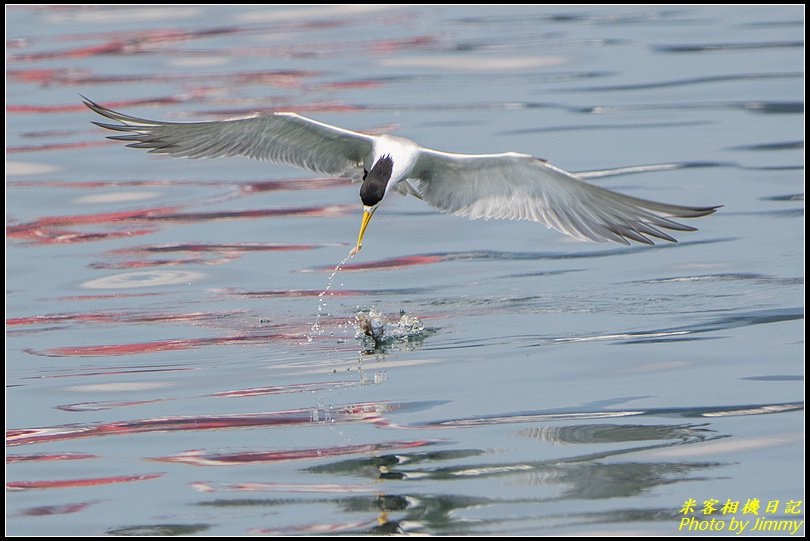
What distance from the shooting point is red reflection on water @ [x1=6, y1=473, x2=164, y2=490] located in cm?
755

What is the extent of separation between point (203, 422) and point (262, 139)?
9.44 feet

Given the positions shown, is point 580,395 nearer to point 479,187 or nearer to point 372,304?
point 479,187

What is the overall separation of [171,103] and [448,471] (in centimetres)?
1339

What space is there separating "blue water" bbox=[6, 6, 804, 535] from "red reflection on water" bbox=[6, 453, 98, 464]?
0.02 metres

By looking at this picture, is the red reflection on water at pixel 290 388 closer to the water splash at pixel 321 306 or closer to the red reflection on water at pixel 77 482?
the water splash at pixel 321 306

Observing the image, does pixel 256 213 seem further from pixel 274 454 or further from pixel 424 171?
pixel 274 454

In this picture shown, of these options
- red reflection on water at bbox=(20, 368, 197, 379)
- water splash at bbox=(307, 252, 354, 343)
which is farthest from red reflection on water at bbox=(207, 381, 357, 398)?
water splash at bbox=(307, 252, 354, 343)

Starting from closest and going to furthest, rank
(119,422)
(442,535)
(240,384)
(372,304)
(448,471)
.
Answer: (442,535) → (448,471) → (119,422) → (240,384) → (372,304)

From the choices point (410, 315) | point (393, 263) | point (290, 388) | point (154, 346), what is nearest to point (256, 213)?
point (393, 263)

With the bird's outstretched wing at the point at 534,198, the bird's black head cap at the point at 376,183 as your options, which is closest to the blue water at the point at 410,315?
the bird's outstretched wing at the point at 534,198

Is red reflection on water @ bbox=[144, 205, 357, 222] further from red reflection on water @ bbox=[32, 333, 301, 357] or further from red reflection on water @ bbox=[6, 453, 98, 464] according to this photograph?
red reflection on water @ bbox=[6, 453, 98, 464]

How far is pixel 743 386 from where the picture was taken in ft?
28.7

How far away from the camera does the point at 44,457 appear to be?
7984mm

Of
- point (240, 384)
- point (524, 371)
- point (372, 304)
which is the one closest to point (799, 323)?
point (524, 371)
